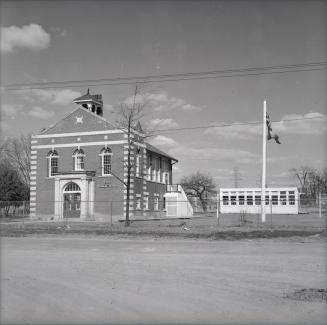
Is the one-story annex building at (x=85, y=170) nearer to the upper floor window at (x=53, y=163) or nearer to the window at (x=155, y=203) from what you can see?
the upper floor window at (x=53, y=163)

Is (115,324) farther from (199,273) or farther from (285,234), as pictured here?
(285,234)

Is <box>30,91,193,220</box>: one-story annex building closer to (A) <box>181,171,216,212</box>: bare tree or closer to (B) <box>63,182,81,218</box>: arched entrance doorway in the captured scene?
(B) <box>63,182,81,218</box>: arched entrance doorway

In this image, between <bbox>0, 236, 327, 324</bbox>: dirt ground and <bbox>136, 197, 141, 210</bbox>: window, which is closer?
<bbox>0, 236, 327, 324</bbox>: dirt ground

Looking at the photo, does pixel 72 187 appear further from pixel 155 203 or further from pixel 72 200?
pixel 155 203

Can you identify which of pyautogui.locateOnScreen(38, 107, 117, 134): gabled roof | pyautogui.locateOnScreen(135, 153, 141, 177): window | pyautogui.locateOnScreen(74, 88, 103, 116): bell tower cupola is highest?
pyautogui.locateOnScreen(74, 88, 103, 116): bell tower cupola

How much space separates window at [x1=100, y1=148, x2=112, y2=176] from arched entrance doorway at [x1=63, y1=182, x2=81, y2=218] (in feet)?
9.37

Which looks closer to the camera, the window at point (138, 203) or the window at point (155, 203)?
the window at point (138, 203)

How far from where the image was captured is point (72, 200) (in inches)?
1698

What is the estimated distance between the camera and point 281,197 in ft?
166

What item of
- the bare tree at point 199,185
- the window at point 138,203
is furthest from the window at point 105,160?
the bare tree at point 199,185

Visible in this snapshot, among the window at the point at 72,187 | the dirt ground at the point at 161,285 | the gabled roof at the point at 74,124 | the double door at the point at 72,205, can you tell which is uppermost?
the gabled roof at the point at 74,124

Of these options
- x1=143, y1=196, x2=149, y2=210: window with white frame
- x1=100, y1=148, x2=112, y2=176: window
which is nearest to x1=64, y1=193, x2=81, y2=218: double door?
x1=100, y1=148, x2=112, y2=176: window

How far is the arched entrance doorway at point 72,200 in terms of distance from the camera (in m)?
42.7

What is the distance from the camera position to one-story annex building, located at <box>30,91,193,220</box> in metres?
42.2
